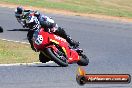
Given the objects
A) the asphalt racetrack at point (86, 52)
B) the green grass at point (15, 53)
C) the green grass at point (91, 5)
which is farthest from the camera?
the green grass at point (91, 5)

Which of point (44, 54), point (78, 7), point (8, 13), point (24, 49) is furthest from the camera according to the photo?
point (78, 7)

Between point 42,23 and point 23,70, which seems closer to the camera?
point 23,70

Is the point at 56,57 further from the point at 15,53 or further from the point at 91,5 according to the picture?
the point at 91,5

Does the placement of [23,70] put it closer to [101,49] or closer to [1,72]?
[1,72]

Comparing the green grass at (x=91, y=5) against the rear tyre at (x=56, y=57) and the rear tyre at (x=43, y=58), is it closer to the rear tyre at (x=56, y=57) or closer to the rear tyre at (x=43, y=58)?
the rear tyre at (x=43, y=58)

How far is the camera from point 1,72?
1478cm

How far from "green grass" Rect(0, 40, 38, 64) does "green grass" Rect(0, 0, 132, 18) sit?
15.9 metres

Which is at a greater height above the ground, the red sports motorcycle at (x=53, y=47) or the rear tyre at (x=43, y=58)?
the red sports motorcycle at (x=53, y=47)

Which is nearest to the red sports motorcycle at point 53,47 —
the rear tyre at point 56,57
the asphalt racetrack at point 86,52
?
the rear tyre at point 56,57

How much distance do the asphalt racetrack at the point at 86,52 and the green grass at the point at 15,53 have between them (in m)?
1.23

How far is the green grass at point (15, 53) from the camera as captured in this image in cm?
1770

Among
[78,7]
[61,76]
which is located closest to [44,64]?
[61,76]

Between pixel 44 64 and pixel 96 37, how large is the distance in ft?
32.9

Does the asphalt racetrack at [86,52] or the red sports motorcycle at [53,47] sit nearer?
the asphalt racetrack at [86,52]
